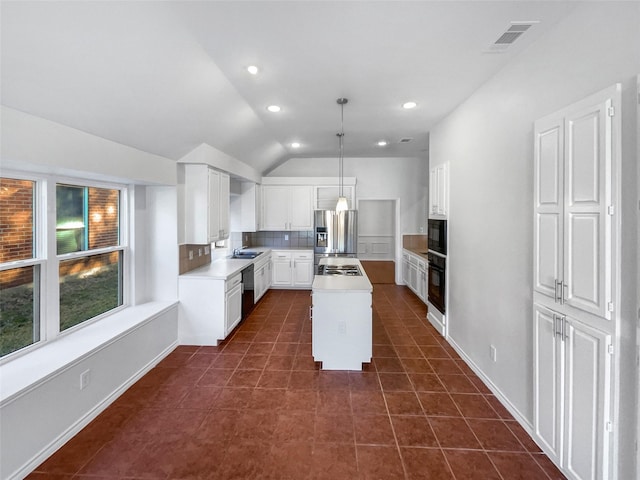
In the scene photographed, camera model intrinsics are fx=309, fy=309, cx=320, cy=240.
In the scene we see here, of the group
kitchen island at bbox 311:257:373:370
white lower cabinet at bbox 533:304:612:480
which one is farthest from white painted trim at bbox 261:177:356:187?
white lower cabinet at bbox 533:304:612:480

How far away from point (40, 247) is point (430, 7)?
3.27m

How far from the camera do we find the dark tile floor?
195 cm

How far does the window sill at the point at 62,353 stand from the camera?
6.27 feet

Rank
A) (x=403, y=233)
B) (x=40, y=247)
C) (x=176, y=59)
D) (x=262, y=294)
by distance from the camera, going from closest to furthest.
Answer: (x=176, y=59), (x=40, y=247), (x=262, y=294), (x=403, y=233)

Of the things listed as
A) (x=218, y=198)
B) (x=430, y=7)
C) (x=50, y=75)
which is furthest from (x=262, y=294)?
(x=430, y=7)

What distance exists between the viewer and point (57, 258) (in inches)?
101

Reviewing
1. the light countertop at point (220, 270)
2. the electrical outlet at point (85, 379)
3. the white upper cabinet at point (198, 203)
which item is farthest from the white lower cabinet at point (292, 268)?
the electrical outlet at point (85, 379)

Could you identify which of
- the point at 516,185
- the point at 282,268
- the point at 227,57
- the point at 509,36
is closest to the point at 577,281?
the point at 516,185

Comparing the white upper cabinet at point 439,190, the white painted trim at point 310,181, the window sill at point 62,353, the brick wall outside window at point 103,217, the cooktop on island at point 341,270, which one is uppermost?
the white painted trim at point 310,181

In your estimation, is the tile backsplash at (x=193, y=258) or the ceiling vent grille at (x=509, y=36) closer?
the ceiling vent grille at (x=509, y=36)

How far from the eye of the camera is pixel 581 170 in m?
1.69

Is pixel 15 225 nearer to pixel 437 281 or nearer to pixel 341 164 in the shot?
pixel 437 281

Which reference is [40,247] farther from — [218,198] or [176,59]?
[218,198]

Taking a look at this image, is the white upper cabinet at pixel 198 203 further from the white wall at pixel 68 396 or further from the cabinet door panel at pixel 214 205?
the white wall at pixel 68 396
